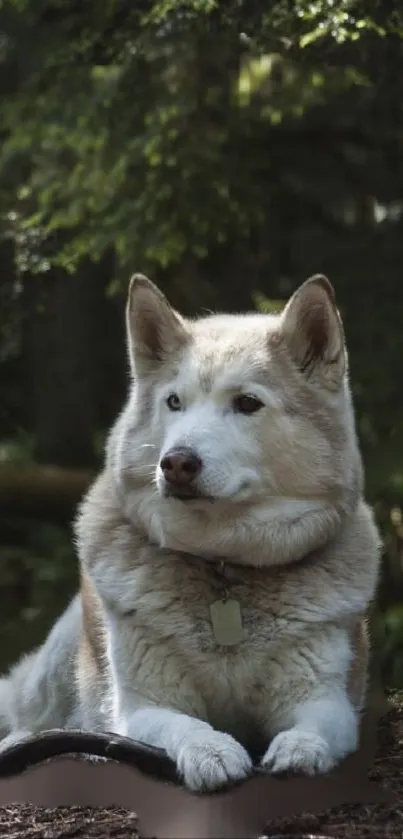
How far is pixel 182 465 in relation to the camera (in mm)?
4094

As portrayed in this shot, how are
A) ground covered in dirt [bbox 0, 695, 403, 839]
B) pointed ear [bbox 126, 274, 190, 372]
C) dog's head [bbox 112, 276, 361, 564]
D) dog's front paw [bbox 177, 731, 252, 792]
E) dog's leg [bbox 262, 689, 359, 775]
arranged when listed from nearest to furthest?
ground covered in dirt [bbox 0, 695, 403, 839] → dog's front paw [bbox 177, 731, 252, 792] → dog's leg [bbox 262, 689, 359, 775] → dog's head [bbox 112, 276, 361, 564] → pointed ear [bbox 126, 274, 190, 372]

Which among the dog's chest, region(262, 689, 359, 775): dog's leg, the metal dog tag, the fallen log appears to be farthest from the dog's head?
the fallen log

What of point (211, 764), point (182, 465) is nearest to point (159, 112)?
point (182, 465)

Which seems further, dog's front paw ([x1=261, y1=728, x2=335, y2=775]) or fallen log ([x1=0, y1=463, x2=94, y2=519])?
fallen log ([x1=0, y1=463, x2=94, y2=519])

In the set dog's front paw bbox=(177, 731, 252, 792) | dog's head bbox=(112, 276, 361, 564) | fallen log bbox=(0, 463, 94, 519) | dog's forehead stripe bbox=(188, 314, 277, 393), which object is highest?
dog's forehead stripe bbox=(188, 314, 277, 393)

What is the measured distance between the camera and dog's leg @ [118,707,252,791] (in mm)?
3771

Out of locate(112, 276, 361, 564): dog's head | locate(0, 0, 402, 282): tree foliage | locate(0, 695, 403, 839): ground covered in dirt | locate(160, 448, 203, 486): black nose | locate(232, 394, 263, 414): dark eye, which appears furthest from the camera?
locate(0, 0, 402, 282): tree foliage

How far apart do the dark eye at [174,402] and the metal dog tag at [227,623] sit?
2.34ft

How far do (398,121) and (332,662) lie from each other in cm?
502

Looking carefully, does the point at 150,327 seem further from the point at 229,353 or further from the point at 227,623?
the point at 227,623

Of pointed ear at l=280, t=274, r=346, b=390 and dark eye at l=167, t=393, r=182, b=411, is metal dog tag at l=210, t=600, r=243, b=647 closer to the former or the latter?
dark eye at l=167, t=393, r=182, b=411

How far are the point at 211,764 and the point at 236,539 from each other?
886mm

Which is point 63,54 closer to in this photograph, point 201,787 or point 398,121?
point 398,121

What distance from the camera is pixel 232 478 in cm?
424
